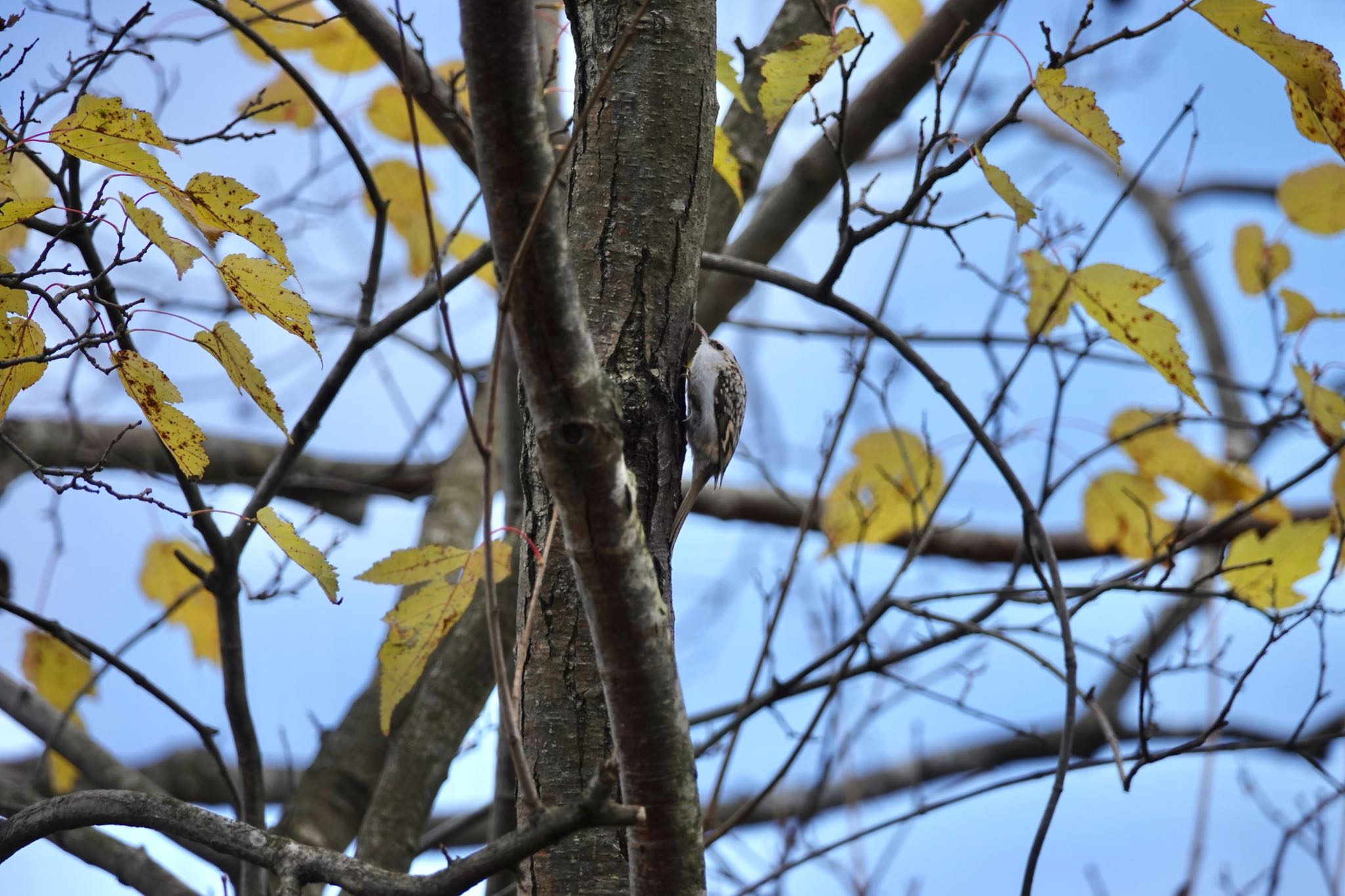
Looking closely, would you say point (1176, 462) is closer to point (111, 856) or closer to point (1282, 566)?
point (1282, 566)

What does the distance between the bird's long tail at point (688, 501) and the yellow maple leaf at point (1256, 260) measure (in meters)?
1.38

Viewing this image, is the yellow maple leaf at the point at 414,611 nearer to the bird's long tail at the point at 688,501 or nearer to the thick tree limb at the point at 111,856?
the bird's long tail at the point at 688,501

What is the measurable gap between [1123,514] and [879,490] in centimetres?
60

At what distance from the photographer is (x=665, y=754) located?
96cm

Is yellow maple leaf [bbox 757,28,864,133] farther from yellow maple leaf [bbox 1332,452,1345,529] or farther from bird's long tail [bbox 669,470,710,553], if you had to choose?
yellow maple leaf [bbox 1332,452,1345,529]

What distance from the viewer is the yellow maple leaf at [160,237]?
1.17 m

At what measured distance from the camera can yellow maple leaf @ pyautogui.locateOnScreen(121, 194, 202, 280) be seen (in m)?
1.17

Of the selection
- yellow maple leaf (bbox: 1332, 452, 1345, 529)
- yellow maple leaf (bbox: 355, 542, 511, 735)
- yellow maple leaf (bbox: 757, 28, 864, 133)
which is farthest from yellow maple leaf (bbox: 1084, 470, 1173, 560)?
yellow maple leaf (bbox: 355, 542, 511, 735)

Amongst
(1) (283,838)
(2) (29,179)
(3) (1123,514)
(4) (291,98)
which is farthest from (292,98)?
(3) (1123,514)

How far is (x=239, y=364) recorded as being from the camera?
1258mm

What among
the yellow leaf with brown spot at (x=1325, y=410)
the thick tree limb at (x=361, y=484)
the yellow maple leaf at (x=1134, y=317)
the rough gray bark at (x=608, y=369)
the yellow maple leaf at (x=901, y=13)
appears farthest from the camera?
the thick tree limb at (x=361, y=484)

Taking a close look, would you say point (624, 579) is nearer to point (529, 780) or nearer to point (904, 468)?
point (529, 780)

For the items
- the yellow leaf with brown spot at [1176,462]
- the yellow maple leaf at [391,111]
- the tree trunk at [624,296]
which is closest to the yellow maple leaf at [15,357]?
the tree trunk at [624,296]

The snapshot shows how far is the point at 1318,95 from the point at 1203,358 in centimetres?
353
